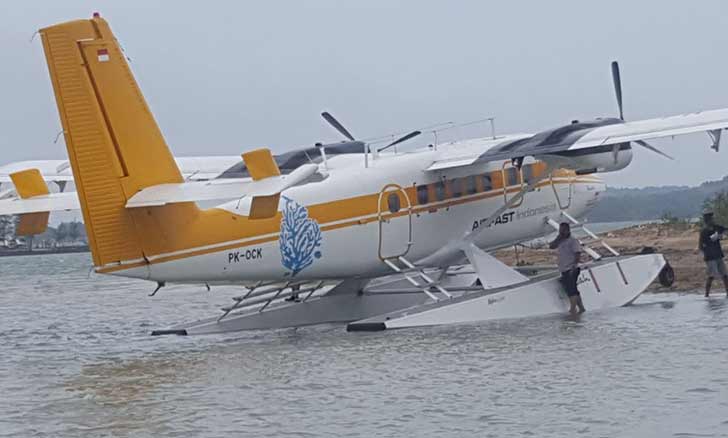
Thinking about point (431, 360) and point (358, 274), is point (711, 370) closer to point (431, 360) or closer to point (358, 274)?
point (431, 360)

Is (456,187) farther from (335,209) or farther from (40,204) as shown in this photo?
(40,204)

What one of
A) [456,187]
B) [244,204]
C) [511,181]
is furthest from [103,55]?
[511,181]

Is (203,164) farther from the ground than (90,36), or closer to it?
closer to it

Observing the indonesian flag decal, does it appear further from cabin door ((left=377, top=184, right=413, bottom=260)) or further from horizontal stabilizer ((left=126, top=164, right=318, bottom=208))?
cabin door ((left=377, top=184, right=413, bottom=260))

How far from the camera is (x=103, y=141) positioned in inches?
579

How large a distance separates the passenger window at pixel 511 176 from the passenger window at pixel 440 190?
4.69 ft

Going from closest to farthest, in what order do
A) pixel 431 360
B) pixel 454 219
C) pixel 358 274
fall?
pixel 431 360, pixel 358 274, pixel 454 219

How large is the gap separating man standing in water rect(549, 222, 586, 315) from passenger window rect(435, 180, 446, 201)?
6.18 ft

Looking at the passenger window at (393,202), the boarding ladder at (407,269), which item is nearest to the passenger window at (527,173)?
the boarding ladder at (407,269)

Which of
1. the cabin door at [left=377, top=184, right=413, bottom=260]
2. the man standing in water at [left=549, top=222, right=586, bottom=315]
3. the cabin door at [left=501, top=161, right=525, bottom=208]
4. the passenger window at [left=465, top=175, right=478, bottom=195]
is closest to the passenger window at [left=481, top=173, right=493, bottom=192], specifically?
the passenger window at [left=465, top=175, right=478, bottom=195]

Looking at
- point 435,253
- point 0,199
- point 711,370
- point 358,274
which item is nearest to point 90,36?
point 0,199

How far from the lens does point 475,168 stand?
1928 cm

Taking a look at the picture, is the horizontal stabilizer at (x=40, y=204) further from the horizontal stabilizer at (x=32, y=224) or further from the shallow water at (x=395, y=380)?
the shallow water at (x=395, y=380)

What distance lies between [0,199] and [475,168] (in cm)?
746
